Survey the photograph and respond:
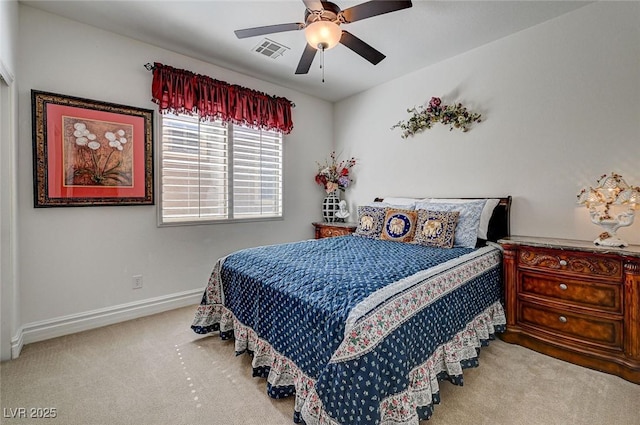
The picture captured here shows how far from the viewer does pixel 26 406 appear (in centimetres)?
159

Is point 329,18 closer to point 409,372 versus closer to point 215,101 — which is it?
point 215,101

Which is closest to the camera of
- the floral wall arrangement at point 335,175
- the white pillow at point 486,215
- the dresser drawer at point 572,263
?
the dresser drawer at point 572,263

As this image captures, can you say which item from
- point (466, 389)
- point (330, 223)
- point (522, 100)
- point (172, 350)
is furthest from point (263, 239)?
point (522, 100)

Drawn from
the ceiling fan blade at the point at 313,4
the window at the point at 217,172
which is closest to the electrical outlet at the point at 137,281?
the window at the point at 217,172

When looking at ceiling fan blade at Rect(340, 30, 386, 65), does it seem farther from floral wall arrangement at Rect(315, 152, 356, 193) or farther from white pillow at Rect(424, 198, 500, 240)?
floral wall arrangement at Rect(315, 152, 356, 193)

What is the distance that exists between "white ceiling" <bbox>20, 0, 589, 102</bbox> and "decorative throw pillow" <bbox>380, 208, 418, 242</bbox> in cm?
174

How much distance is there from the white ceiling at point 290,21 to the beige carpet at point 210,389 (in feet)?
9.04

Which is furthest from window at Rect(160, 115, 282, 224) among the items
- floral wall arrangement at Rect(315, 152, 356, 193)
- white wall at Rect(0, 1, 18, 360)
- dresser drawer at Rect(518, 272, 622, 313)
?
dresser drawer at Rect(518, 272, 622, 313)

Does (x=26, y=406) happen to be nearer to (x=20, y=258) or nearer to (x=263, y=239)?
(x=20, y=258)

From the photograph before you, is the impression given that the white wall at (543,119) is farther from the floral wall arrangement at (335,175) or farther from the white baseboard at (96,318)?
the white baseboard at (96,318)

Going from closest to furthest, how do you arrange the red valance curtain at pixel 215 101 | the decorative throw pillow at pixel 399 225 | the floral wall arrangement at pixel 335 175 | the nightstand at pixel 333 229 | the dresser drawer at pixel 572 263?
the dresser drawer at pixel 572 263, the decorative throw pillow at pixel 399 225, the red valance curtain at pixel 215 101, the nightstand at pixel 333 229, the floral wall arrangement at pixel 335 175

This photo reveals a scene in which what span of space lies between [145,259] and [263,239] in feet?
4.55

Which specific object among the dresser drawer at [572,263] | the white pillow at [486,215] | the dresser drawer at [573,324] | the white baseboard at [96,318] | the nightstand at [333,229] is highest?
the white pillow at [486,215]

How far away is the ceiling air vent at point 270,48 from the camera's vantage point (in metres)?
2.87
